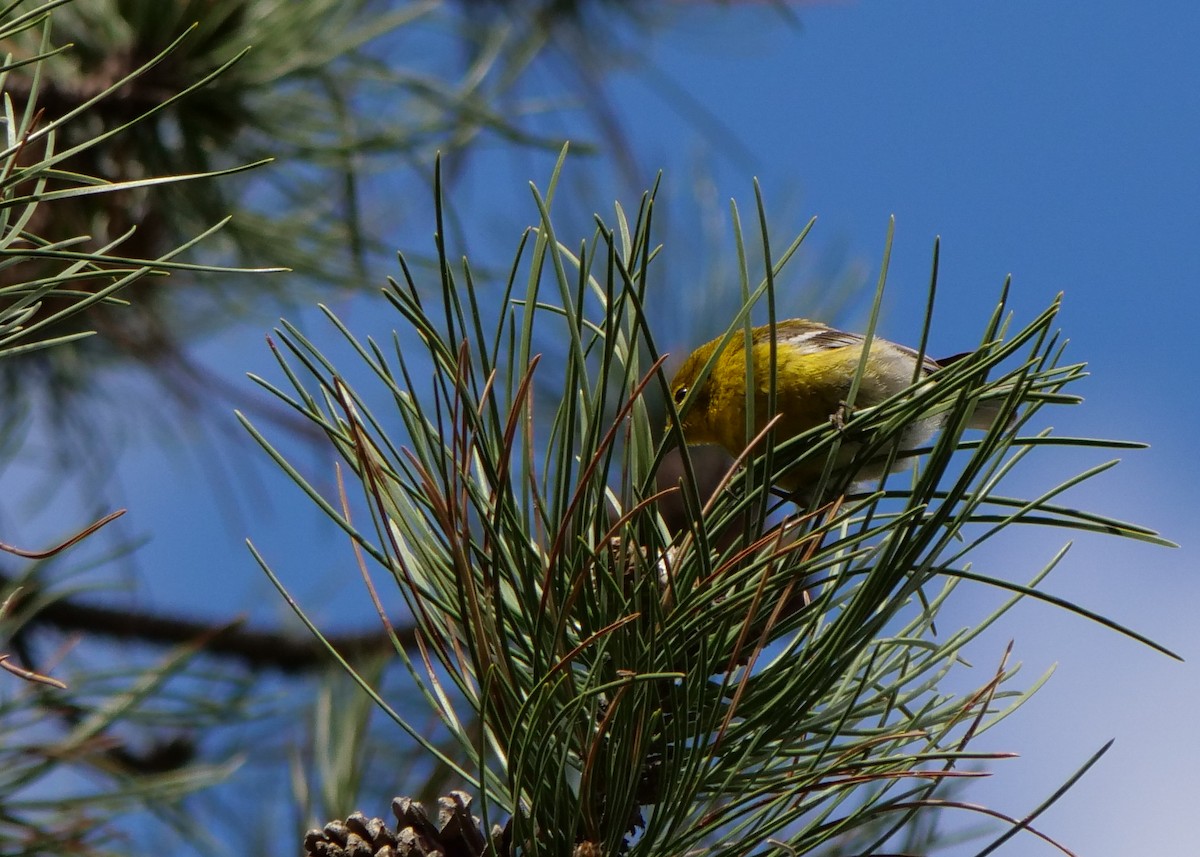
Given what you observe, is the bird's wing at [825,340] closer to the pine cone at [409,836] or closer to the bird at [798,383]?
the bird at [798,383]

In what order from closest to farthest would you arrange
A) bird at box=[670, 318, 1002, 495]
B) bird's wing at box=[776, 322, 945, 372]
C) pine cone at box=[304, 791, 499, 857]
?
pine cone at box=[304, 791, 499, 857] < bird at box=[670, 318, 1002, 495] < bird's wing at box=[776, 322, 945, 372]

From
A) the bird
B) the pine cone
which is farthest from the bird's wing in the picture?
the pine cone

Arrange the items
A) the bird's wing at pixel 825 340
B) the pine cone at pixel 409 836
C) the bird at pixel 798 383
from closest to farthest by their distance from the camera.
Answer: the pine cone at pixel 409 836 < the bird at pixel 798 383 < the bird's wing at pixel 825 340

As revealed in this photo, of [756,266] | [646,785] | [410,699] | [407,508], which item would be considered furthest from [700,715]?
[756,266]

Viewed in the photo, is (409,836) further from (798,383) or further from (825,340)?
(825,340)

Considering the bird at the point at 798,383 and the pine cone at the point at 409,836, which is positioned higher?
the bird at the point at 798,383

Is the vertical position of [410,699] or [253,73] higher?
[253,73]

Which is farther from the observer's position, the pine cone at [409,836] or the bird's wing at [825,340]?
the bird's wing at [825,340]

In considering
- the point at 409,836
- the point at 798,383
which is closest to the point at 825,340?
the point at 798,383

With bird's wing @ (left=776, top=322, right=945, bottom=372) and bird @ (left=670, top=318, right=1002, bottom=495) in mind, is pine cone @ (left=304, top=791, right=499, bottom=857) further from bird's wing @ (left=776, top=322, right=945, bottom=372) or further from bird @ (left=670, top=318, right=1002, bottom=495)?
bird's wing @ (left=776, top=322, right=945, bottom=372)

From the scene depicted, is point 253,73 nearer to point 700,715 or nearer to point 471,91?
point 471,91

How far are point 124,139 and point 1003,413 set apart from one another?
6.13ft

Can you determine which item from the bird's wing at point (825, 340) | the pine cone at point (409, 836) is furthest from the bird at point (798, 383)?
the pine cone at point (409, 836)

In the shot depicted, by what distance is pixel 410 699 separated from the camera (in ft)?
10.8
